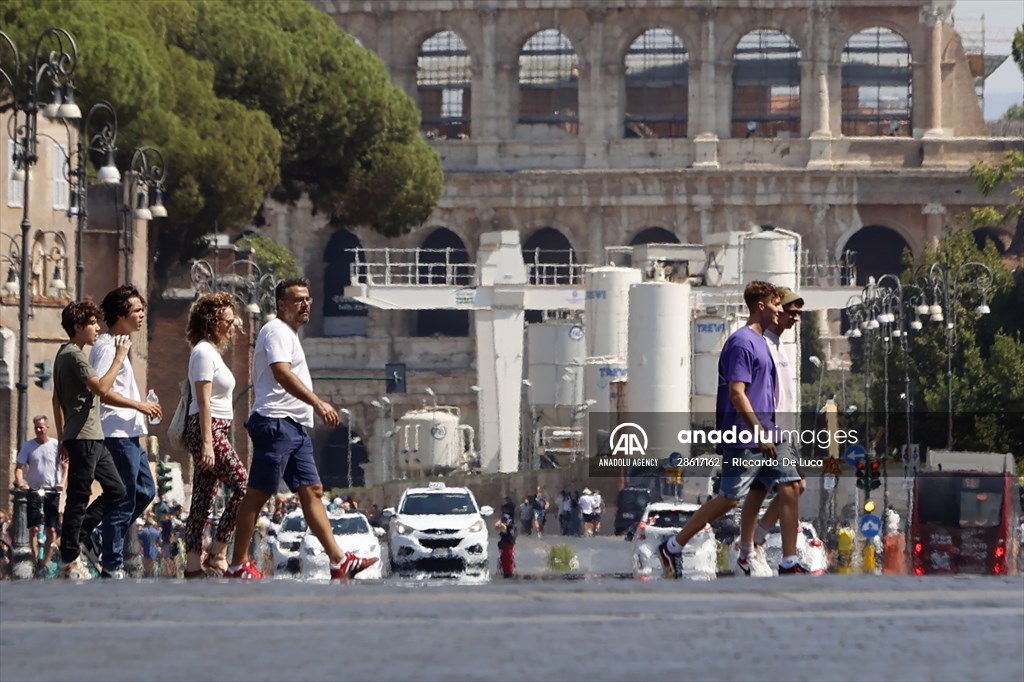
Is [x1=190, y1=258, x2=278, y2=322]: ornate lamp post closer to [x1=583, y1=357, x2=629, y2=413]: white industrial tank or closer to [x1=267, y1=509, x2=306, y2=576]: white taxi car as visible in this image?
[x1=583, y1=357, x2=629, y2=413]: white industrial tank

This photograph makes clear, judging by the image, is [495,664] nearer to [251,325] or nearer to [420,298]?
[251,325]

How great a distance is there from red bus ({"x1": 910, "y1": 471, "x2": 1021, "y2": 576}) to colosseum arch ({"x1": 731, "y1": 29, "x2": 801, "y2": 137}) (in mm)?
69250

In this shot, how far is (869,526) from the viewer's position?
1553 inches

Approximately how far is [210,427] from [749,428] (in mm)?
2958

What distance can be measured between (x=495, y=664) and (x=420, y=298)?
6689 centimetres

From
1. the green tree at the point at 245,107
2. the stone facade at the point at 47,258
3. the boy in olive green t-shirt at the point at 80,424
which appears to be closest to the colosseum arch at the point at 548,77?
the green tree at the point at 245,107

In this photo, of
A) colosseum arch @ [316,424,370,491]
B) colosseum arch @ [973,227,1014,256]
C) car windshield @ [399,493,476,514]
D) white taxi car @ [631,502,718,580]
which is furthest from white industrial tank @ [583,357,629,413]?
white taxi car @ [631,502,718,580]

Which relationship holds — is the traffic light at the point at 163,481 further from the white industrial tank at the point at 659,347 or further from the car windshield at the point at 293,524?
the white industrial tank at the point at 659,347

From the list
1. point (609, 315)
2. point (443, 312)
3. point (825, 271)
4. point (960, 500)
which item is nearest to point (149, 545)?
point (960, 500)

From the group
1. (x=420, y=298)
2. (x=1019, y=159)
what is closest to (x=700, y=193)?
(x=420, y=298)

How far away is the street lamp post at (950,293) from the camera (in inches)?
2408

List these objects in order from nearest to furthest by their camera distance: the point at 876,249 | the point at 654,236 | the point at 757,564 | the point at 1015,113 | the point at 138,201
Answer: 1. the point at 757,564
2. the point at 138,201
3. the point at 876,249
4. the point at 654,236
5. the point at 1015,113

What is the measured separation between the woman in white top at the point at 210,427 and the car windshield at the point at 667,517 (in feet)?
61.1

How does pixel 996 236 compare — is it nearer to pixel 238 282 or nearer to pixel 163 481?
pixel 238 282
